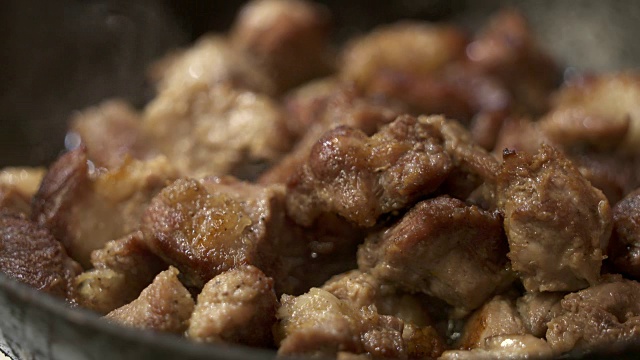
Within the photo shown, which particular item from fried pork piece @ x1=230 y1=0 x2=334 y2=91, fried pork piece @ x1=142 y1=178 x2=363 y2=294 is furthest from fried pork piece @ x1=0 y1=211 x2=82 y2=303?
fried pork piece @ x1=230 y1=0 x2=334 y2=91

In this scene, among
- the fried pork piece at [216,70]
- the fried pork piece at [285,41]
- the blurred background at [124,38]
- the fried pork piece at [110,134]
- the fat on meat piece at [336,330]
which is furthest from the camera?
the fried pork piece at [285,41]

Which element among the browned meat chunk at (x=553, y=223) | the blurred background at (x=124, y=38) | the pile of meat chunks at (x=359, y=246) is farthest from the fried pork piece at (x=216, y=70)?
the browned meat chunk at (x=553, y=223)

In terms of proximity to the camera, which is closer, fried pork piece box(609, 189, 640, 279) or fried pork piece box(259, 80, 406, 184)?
fried pork piece box(609, 189, 640, 279)

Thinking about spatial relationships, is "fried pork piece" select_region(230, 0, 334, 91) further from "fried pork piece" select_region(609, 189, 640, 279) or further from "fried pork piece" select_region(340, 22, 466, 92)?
"fried pork piece" select_region(609, 189, 640, 279)

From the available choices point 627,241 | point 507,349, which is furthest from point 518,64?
point 507,349

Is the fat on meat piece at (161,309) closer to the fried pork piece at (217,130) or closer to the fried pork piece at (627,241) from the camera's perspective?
the fried pork piece at (217,130)

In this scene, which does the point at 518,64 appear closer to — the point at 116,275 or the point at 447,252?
the point at 447,252
